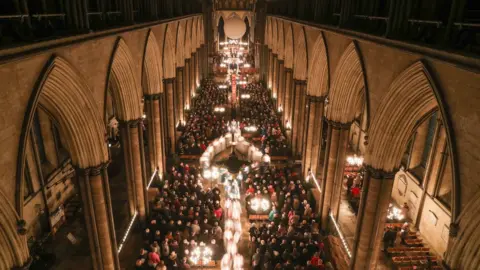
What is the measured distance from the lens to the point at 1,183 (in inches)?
227

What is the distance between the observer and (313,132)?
15.5m

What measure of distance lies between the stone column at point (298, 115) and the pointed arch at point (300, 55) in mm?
422

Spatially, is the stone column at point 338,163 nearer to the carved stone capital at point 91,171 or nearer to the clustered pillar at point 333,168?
the clustered pillar at point 333,168

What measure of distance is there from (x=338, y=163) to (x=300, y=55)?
7399 millimetres

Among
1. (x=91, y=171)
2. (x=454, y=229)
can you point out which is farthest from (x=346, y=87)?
(x=91, y=171)

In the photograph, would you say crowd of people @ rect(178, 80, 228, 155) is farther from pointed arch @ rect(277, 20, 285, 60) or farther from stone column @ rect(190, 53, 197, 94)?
pointed arch @ rect(277, 20, 285, 60)

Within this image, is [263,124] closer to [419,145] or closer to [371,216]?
[419,145]

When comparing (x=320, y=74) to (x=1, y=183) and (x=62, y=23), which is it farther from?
(x=1, y=183)

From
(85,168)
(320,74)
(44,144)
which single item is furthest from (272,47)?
(85,168)

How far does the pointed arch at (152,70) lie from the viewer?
14445 mm

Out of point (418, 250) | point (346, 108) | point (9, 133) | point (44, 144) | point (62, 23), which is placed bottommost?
point (418, 250)

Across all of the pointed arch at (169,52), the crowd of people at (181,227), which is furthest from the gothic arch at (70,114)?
the pointed arch at (169,52)

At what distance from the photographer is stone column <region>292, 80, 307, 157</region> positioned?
18.1 metres

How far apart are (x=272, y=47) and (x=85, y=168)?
79.0 ft
